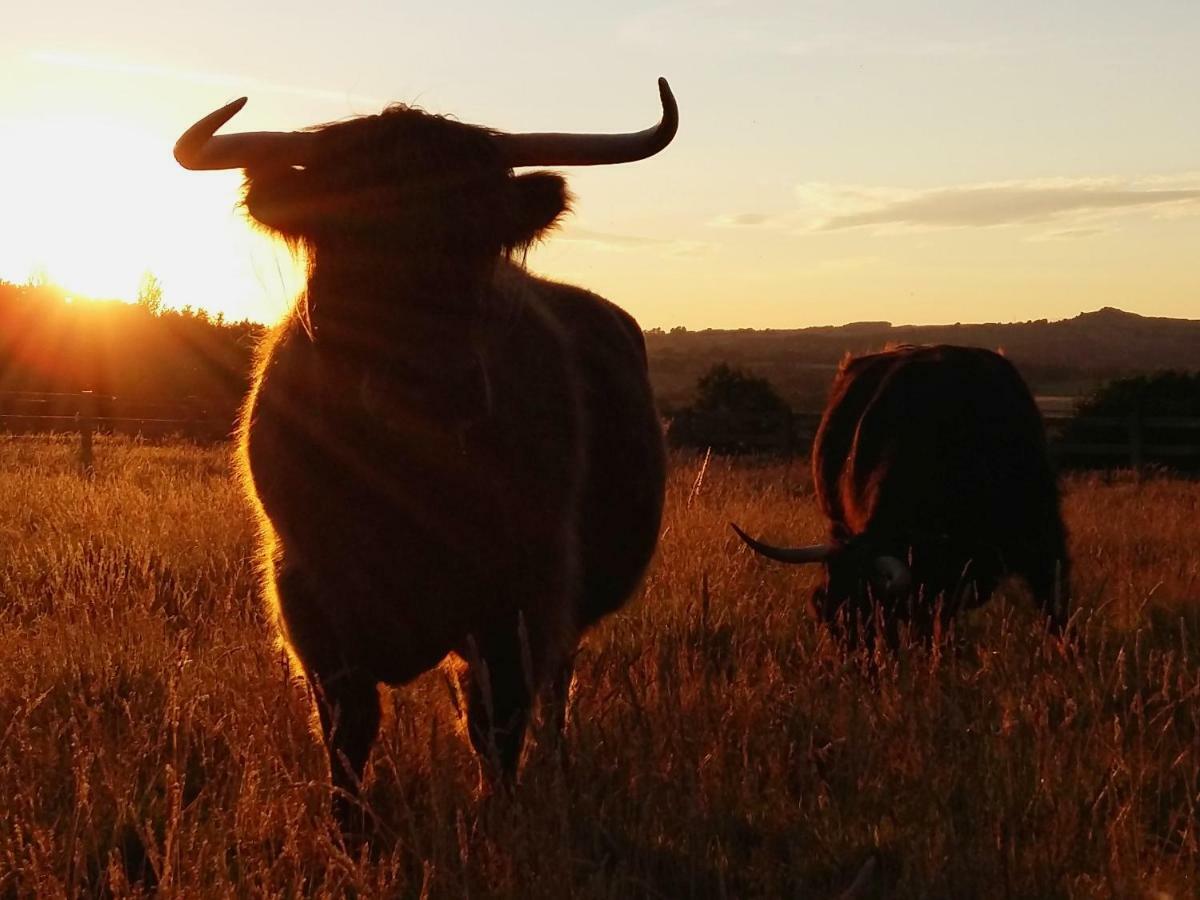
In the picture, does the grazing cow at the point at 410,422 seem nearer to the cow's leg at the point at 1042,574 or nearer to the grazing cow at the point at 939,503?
the grazing cow at the point at 939,503

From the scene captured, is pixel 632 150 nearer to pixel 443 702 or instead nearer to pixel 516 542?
pixel 516 542

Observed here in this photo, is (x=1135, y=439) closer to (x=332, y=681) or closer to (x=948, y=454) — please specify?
(x=948, y=454)

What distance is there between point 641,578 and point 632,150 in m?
2.60

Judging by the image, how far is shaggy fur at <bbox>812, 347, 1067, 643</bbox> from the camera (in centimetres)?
607

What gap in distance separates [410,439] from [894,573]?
2.77m

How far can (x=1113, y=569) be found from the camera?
8859mm

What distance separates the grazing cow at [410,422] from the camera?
3.61 meters

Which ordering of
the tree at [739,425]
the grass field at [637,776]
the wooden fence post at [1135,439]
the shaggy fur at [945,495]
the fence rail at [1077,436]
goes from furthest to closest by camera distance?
the tree at [739,425] < the fence rail at [1077,436] < the wooden fence post at [1135,439] < the shaggy fur at [945,495] < the grass field at [637,776]

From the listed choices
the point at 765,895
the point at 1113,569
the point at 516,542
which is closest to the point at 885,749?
the point at 765,895

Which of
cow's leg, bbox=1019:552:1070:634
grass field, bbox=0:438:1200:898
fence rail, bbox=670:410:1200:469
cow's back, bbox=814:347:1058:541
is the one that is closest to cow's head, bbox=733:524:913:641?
grass field, bbox=0:438:1200:898

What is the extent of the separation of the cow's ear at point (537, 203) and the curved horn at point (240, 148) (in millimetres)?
675

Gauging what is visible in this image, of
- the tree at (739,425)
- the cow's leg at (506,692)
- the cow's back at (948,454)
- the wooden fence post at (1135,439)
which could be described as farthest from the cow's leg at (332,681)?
the wooden fence post at (1135,439)

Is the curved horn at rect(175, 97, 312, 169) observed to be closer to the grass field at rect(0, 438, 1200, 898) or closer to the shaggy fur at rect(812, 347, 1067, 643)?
the grass field at rect(0, 438, 1200, 898)

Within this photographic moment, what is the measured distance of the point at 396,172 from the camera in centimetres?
377
